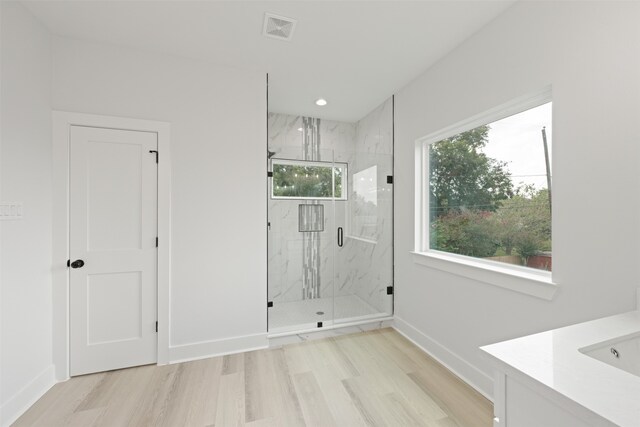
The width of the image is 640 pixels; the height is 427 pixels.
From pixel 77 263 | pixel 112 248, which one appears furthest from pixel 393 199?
pixel 77 263

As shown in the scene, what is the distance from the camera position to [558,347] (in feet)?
2.86

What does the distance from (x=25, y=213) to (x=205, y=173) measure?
1186 mm

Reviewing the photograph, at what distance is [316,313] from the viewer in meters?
3.18

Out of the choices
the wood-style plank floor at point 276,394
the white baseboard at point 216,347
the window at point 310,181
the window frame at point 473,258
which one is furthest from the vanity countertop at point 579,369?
→ the window at point 310,181

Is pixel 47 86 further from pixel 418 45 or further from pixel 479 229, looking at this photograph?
pixel 479 229

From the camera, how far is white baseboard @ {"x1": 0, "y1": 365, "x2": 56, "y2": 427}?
1.63 metres

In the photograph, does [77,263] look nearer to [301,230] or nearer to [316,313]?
[301,230]

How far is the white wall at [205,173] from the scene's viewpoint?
2240 mm

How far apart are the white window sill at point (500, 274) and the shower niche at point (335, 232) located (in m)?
0.87

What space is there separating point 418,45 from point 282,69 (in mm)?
1216

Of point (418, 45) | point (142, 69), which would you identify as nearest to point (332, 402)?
point (418, 45)

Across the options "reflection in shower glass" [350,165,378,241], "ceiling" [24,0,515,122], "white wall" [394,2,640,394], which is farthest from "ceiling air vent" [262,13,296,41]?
"reflection in shower glass" [350,165,378,241]

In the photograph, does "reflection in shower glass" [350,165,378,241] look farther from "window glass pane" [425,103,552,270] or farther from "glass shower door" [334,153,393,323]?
"window glass pane" [425,103,552,270]

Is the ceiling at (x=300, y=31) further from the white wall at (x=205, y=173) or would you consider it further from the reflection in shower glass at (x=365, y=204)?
the reflection in shower glass at (x=365, y=204)
